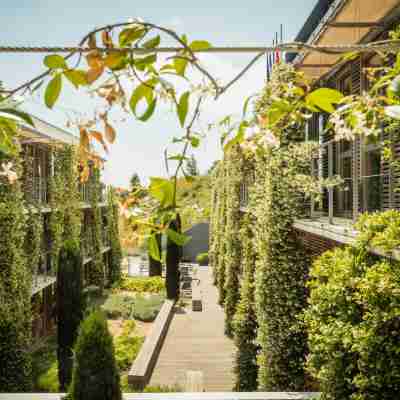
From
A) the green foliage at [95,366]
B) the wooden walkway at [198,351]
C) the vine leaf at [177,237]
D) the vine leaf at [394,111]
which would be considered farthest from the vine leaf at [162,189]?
the wooden walkway at [198,351]

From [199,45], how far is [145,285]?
2189 cm

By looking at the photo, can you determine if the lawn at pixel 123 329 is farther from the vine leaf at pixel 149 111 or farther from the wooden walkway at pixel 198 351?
the vine leaf at pixel 149 111

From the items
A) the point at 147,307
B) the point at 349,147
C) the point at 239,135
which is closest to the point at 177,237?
the point at 239,135

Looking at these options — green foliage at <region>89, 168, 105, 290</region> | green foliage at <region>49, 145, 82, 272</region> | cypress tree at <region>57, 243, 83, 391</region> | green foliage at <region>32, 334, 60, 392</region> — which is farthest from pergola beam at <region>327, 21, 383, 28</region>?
green foliage at <region>89, 168, 105, 290</region>

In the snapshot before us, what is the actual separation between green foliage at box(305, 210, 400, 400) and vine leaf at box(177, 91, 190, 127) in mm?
2590

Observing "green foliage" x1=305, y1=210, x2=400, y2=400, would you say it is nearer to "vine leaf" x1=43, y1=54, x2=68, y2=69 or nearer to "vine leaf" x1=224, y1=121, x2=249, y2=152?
"vine leaf" x1=224, y1=121, x2=249, y2=152

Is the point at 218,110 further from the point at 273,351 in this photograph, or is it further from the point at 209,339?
the point at 209,339

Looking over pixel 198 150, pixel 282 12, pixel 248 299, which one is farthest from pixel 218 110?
pixel 248 299

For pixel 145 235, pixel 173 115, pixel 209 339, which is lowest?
pixel 209 339

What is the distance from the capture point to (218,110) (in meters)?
1.12

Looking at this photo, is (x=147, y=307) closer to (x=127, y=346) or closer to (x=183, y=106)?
(x=127, y=346)

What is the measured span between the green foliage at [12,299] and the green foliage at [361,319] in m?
8.06

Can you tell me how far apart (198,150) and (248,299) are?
866 centimetres

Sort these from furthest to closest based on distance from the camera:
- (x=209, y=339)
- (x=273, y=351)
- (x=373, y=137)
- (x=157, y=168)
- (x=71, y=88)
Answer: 1. (x=209, y=339)
2. (x=273, y=351)
3. (x=373, y=137)
4. (x=157, y=168)
5. (x=71, y=88)
